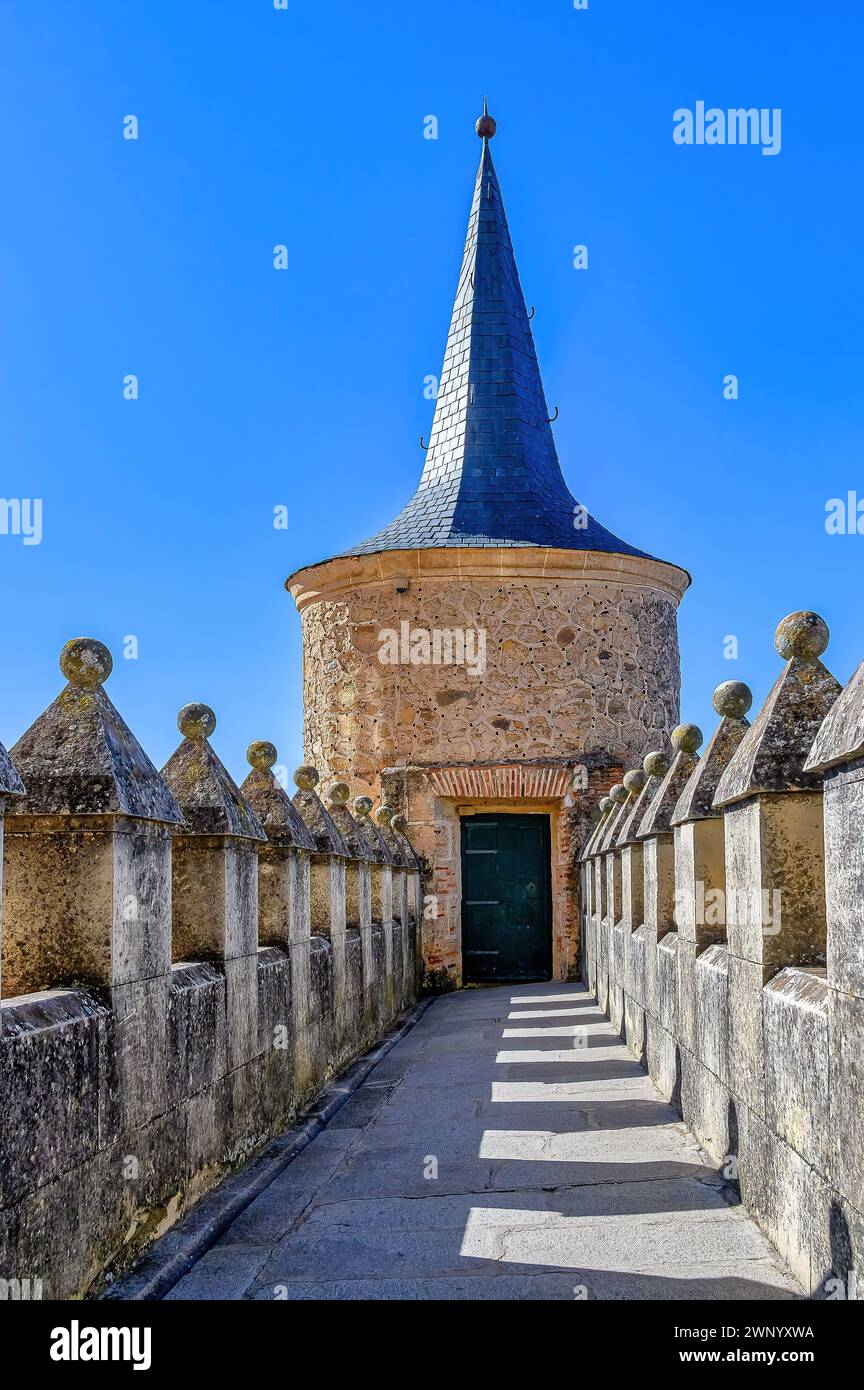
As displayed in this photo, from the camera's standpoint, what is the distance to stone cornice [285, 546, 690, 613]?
15164 mm

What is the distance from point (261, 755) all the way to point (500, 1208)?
9.00ft

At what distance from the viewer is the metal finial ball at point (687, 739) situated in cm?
617

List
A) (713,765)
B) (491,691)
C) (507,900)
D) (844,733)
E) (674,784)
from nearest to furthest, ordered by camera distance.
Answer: (844,733) → (713,765) → (674,784) → (491,691) → (507,900)

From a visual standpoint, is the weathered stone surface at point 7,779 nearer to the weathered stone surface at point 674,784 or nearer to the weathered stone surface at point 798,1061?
the weathered stone surface at point 798,1061

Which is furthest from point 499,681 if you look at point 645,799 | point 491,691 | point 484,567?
point 645,799

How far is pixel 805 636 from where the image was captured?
385 centimetres

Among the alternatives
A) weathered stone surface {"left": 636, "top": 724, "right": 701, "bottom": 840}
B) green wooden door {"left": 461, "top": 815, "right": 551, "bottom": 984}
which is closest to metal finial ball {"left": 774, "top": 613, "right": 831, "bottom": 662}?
weathered stone surface {"left": 636, "top": 724, "right": 701, "bottom": 840}

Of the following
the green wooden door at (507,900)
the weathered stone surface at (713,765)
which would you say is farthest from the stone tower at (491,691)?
the weathered stone surface at (713,765)

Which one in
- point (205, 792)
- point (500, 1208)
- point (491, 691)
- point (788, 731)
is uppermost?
point (491, 691)

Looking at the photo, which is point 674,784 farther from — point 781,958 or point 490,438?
point 490,438

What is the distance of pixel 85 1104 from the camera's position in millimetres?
3393

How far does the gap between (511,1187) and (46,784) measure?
86.1 inches
